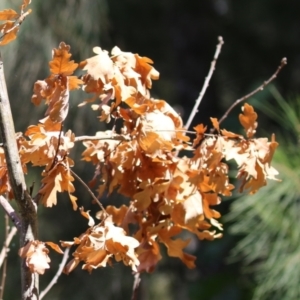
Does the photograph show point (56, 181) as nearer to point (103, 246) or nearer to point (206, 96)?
point (103, 246)

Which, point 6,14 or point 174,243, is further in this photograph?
point 174,243

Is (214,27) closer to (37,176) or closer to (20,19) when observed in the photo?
(37,176)

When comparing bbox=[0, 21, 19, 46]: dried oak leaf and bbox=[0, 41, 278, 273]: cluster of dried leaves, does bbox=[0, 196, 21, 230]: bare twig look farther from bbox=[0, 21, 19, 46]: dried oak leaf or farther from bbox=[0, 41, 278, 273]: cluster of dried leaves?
bbox=[0, 21, 19, 46]: dried oak leaf

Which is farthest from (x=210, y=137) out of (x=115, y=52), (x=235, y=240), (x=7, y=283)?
(x=7, y=283)

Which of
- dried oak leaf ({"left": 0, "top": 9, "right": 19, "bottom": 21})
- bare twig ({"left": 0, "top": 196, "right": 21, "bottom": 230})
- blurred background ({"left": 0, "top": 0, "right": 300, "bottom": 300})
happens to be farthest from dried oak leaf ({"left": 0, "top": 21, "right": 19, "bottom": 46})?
blurred background ({"left": 0, "top": 0, "right": 300, "bottom": 300})

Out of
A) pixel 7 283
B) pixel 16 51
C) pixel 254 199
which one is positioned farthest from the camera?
pixel 7 283

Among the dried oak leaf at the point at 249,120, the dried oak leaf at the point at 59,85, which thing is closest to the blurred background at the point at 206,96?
the dried oak leaf at the point at 249,120

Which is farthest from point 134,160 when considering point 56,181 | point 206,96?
point 206,96
